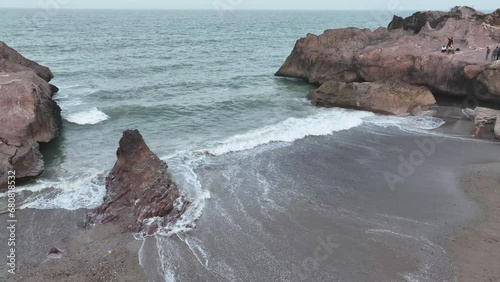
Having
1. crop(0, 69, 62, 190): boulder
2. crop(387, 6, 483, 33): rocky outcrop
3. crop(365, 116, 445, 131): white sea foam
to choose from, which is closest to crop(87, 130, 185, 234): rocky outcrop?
crop(0, 69, 62, 190): boulder

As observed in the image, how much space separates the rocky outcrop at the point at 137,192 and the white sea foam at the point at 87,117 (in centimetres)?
1085

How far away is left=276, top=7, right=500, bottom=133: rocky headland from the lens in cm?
2812

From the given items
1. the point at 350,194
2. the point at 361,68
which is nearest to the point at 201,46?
the point at 361,68

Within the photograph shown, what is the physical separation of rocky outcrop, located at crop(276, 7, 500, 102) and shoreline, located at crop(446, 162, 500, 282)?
11168 mm

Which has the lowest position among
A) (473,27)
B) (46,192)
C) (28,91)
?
(46,192)

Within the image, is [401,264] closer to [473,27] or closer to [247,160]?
[247,160]

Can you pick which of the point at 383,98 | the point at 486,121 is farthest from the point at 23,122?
the point at 486,121

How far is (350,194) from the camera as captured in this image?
16734 millimetres

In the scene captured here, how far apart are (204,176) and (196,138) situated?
5704 mm

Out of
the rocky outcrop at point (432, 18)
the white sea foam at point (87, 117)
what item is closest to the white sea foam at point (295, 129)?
the white sea foam at point (87, 117)

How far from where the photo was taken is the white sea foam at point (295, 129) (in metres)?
22.5

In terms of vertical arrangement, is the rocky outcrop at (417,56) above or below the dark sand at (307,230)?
above

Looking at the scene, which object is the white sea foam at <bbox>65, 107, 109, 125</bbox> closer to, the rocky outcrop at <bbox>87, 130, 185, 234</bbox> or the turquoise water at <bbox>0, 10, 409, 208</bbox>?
the turquoise water at <bbox>0, 10, 409, 208</bbox>

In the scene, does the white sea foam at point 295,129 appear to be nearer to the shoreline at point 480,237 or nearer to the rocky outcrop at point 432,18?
the shoreline at point 480,237
